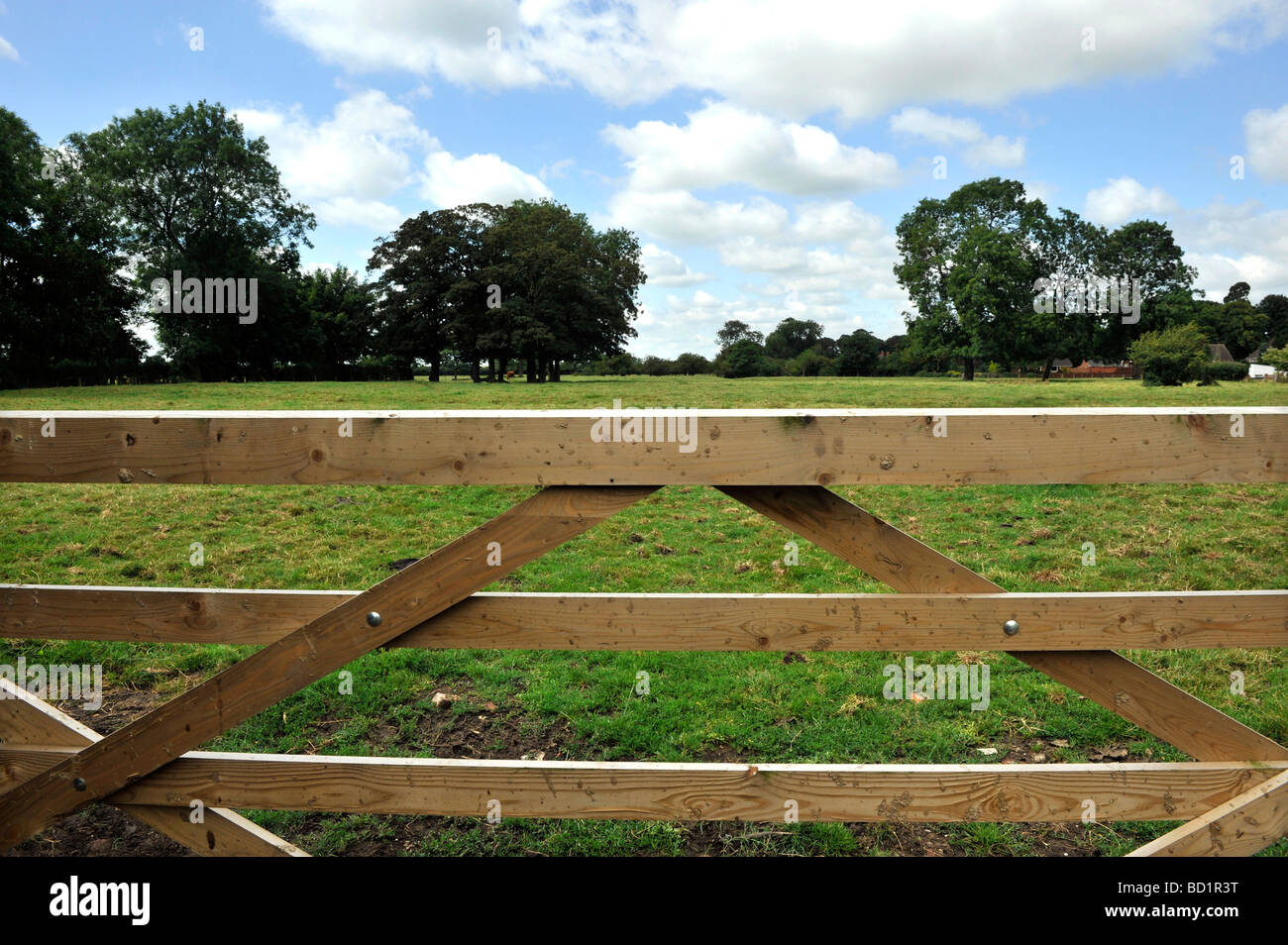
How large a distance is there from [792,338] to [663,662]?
4008 inches

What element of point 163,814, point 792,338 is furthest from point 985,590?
point 792,338

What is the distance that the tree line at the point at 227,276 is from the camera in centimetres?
3853

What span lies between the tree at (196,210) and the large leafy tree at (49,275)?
4176 mm

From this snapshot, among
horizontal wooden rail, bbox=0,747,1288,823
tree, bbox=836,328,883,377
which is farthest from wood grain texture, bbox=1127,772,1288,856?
tree, bbox=836,328,883,377

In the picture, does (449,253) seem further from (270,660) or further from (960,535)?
(270,660)

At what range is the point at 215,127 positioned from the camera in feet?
164

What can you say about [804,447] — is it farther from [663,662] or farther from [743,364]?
[743,364]

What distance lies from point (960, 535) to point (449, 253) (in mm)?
52197

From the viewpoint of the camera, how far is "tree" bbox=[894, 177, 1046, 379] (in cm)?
5691

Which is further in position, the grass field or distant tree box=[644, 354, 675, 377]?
distant tree box=[644, 354, 675, 377]

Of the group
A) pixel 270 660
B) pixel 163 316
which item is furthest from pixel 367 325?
pixel 270 660

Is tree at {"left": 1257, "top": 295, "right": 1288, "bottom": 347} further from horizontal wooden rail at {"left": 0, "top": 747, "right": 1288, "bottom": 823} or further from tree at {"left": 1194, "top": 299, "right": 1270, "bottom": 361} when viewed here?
horizontal wooden rail at {"left": 0, "top": 747, "right": 1288, "bottom": 823}

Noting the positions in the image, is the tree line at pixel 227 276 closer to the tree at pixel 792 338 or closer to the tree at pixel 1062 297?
the tree at pixel 1062 297

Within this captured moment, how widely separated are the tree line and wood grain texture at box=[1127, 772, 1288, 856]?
46.7m
